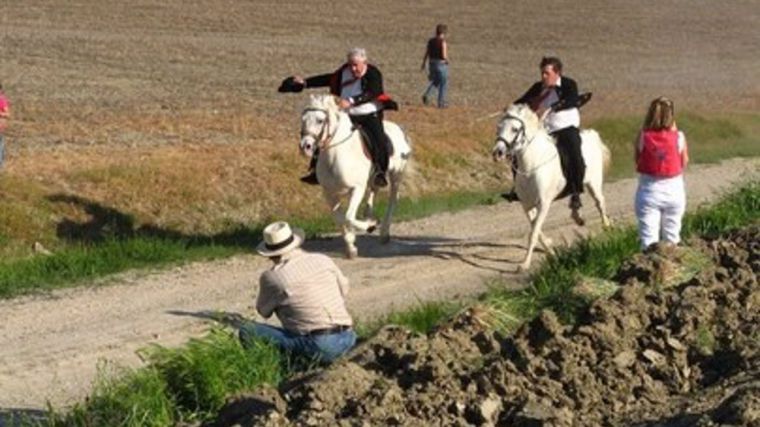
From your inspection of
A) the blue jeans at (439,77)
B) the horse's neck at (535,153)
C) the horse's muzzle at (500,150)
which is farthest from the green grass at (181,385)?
the blue jeans at (439,77)

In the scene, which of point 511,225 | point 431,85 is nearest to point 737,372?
point 511,225

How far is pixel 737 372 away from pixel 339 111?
30.1ft

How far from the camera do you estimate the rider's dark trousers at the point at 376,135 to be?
19.0 m

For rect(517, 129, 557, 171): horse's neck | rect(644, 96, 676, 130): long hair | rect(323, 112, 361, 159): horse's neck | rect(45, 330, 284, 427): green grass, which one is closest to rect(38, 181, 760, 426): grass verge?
rect(45, 330, 284, 427): green grass

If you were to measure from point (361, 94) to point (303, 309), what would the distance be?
7618 millimetres

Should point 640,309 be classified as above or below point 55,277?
above

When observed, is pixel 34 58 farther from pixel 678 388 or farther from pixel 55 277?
pixel 678 388

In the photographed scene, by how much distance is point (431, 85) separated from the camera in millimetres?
36531

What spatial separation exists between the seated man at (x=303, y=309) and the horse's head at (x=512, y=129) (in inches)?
247

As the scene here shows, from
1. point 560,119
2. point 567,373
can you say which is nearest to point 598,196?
point 560,119

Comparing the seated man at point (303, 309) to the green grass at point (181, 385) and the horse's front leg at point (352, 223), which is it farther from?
the horse's front leg at point (352, 223)

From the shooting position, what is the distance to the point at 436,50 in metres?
36.3

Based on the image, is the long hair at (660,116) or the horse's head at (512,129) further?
the horse's head at (512,129)

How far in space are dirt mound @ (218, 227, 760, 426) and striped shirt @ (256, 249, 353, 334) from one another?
0.54 metres
